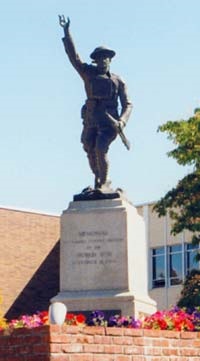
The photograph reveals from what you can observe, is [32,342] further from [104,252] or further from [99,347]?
[104,252]

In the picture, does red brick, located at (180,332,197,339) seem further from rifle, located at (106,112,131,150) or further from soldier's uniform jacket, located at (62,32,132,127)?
soldier's uniform jacket, located at (62,32,132,127)

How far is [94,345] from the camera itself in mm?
13375

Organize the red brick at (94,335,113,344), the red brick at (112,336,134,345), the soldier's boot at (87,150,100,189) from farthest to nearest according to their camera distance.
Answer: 1. the soldier's boot at (87,150,100,189)
2. the red brick at (112,336,134,345)
3. the red brick at (94,335,113,344)

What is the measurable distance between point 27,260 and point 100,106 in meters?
30.9

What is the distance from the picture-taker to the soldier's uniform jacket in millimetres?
17375

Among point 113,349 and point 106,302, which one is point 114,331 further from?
point 106,302

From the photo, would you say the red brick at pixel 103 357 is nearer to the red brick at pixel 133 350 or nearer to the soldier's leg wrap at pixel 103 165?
the red brick at pixel 133 350

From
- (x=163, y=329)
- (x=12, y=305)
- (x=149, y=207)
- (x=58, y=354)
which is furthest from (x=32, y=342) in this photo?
(x=149, y=207)

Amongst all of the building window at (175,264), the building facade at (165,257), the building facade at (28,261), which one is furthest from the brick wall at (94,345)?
the building window at (175,264)

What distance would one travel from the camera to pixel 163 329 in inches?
583

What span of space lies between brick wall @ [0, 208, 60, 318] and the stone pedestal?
97.0ft

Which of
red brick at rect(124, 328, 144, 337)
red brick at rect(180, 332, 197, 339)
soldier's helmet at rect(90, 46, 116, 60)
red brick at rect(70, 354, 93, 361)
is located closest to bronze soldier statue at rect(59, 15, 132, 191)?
soldier's helmet at rect(90, 46, 116, 60)

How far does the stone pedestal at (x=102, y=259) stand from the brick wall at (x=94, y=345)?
5.46 feet

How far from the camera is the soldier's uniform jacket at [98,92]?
17375 mm
